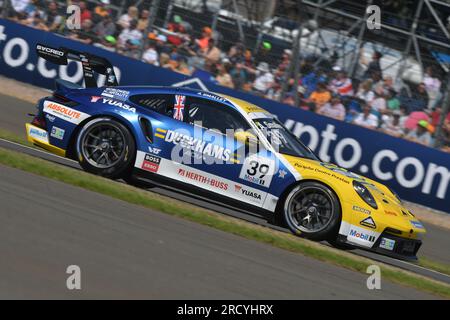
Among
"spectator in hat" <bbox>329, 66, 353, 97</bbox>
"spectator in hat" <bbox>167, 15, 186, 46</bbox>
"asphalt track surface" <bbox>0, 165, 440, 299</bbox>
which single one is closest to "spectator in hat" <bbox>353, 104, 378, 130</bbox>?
"spectator in hat" <bbox>329, 66, 353, 97</bbox>

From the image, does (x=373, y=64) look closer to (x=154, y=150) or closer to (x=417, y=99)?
(x=417, y=99)

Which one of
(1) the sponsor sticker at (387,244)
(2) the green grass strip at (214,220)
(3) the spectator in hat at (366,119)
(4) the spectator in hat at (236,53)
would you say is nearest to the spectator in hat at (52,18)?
(4) the spectator in hat at (236,53)

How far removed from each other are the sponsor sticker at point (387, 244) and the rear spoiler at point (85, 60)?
3.92 metres

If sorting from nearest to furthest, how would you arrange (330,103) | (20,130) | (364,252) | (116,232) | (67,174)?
1. (116,232)
2. (67,174)
3. (364,252)
4. (20,130)
5. (330,103)

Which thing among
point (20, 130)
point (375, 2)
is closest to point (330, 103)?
point (375, 2)

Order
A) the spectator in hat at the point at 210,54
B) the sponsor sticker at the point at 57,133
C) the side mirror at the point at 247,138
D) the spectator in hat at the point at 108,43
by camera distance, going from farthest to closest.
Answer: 1. the spectator in hat at the point at 108,43
2. the spectator in hat at the point at 210,54
3. the sponsor sticker at the point at 57,133
4. the side mirror at the point at 247,138

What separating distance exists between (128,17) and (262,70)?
9.35 feet

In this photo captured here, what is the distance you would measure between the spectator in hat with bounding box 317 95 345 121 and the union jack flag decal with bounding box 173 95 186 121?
17.5 ft

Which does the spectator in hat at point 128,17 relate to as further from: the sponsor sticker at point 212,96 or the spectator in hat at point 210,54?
the sponsor sticker at point 212,96

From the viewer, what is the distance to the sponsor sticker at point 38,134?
9906 mm

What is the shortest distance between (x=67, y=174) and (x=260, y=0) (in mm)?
7861

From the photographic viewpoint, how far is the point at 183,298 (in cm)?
541

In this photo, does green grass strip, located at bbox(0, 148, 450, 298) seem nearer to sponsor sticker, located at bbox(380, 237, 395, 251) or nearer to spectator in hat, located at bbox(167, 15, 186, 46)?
sponsor sticker, located at bbox(380, 237, 395, 251)

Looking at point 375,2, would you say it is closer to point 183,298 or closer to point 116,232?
point 116,232
